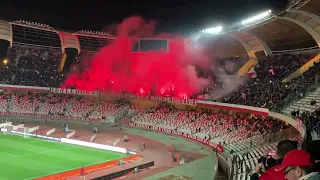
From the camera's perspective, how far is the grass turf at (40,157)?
28.5 m

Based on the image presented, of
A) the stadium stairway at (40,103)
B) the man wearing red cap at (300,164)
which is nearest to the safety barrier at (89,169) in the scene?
the man wearing red cap at (300,164)

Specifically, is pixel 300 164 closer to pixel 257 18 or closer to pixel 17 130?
pixel 257 18

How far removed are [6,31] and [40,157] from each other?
45109 mm

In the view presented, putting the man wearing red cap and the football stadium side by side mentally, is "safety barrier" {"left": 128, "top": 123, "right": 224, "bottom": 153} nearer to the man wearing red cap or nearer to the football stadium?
the football stadium

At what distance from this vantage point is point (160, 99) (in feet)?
182

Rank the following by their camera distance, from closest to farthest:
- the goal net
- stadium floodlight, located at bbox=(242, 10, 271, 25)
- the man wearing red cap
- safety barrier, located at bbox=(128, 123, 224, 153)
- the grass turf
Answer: the man wearing red cap < the grass turf < safety barrier, located at bbox=(128, 123, 224, 153) < stadium floodlight, located at bbox=(242, 10, 271, 25) < the goal net

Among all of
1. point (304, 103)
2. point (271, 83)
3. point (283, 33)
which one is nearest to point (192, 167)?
point (304, 103)

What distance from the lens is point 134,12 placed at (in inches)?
2682

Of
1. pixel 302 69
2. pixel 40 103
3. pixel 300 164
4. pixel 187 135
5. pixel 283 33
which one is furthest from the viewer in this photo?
pixel 40 103

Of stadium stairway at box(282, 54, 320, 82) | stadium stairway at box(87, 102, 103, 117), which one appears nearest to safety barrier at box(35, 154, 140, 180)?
stadium stairway at box(282, 54, 320, 82)

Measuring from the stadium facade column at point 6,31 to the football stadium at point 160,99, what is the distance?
0.66 ft

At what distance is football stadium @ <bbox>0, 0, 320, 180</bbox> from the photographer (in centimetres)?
2809

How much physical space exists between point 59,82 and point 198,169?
161ft

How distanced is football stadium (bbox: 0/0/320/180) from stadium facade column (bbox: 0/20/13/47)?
20 cm
